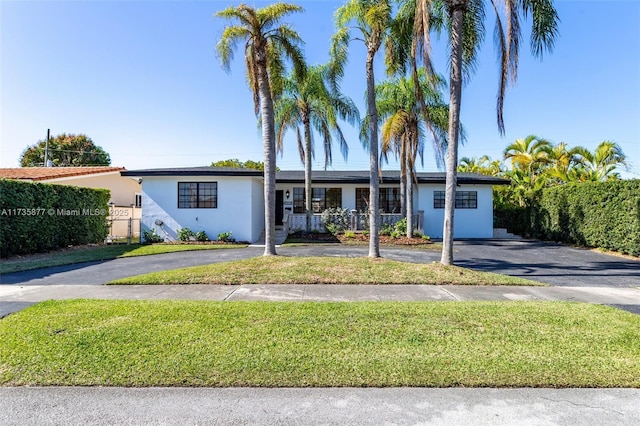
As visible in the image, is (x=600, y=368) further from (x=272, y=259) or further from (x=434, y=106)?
(x=434, y=106)

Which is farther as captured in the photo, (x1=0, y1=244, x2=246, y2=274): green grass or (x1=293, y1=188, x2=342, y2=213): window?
(x1=293, y1=188, x2=342, y2=213): window

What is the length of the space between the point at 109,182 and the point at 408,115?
61.7 feet

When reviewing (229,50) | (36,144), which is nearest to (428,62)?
(229,50)

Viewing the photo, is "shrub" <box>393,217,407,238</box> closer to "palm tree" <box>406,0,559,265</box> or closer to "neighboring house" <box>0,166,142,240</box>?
"palm tree" <box>406,0,559,265</box>

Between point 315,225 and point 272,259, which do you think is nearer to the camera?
point 272,259

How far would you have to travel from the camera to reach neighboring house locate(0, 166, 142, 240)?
17.9 metres

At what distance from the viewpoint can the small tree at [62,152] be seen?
37156 mm

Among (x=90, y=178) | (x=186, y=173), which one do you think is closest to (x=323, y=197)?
(x=186, y=173)

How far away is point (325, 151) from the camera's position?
16922 mm

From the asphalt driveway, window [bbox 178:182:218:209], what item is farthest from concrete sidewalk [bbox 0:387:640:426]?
window [bbox 178:182:218:209]

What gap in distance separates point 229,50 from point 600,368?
11033mm

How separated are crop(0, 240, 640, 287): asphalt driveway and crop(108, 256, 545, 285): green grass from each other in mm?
1227

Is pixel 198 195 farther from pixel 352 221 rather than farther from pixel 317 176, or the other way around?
pixel 352 221

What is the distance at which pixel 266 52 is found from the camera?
1051 cm
